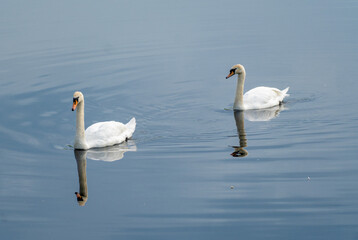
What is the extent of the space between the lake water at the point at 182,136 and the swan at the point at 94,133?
0.67 feet

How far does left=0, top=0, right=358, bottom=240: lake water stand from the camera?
35.3ft

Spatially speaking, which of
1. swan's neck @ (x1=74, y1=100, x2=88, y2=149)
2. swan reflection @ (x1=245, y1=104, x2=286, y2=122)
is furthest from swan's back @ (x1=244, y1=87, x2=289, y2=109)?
swan's neck @ (x1=74, y1=100, x2=88, y2=149)

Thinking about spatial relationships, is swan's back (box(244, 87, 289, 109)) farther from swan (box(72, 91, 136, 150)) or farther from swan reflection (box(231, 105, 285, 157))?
swan (box(72, 91, 136, 150))

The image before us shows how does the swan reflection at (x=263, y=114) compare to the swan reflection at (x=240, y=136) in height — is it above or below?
above

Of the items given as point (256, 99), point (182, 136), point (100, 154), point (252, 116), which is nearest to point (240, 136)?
point (182, 136)

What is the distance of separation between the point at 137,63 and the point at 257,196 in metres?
14.5

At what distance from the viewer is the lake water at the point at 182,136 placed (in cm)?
1077

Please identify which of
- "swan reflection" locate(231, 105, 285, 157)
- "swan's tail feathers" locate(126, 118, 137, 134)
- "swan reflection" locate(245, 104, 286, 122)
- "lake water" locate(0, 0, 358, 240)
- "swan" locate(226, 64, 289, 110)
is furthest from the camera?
"swan" locate(226, 64, 289, 110)

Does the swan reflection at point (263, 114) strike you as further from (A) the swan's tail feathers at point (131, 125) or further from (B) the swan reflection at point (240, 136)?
(A) the swan's tail feathers at point (131, 125)

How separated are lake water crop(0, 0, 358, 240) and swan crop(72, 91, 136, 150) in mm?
203

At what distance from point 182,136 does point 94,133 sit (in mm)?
2111

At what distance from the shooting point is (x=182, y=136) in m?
15.8

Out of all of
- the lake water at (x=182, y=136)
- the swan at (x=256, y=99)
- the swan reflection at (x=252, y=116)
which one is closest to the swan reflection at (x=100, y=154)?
the lake water at (x=182, y=136)

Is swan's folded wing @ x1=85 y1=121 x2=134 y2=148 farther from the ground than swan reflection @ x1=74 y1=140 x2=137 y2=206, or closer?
farther from the ground
